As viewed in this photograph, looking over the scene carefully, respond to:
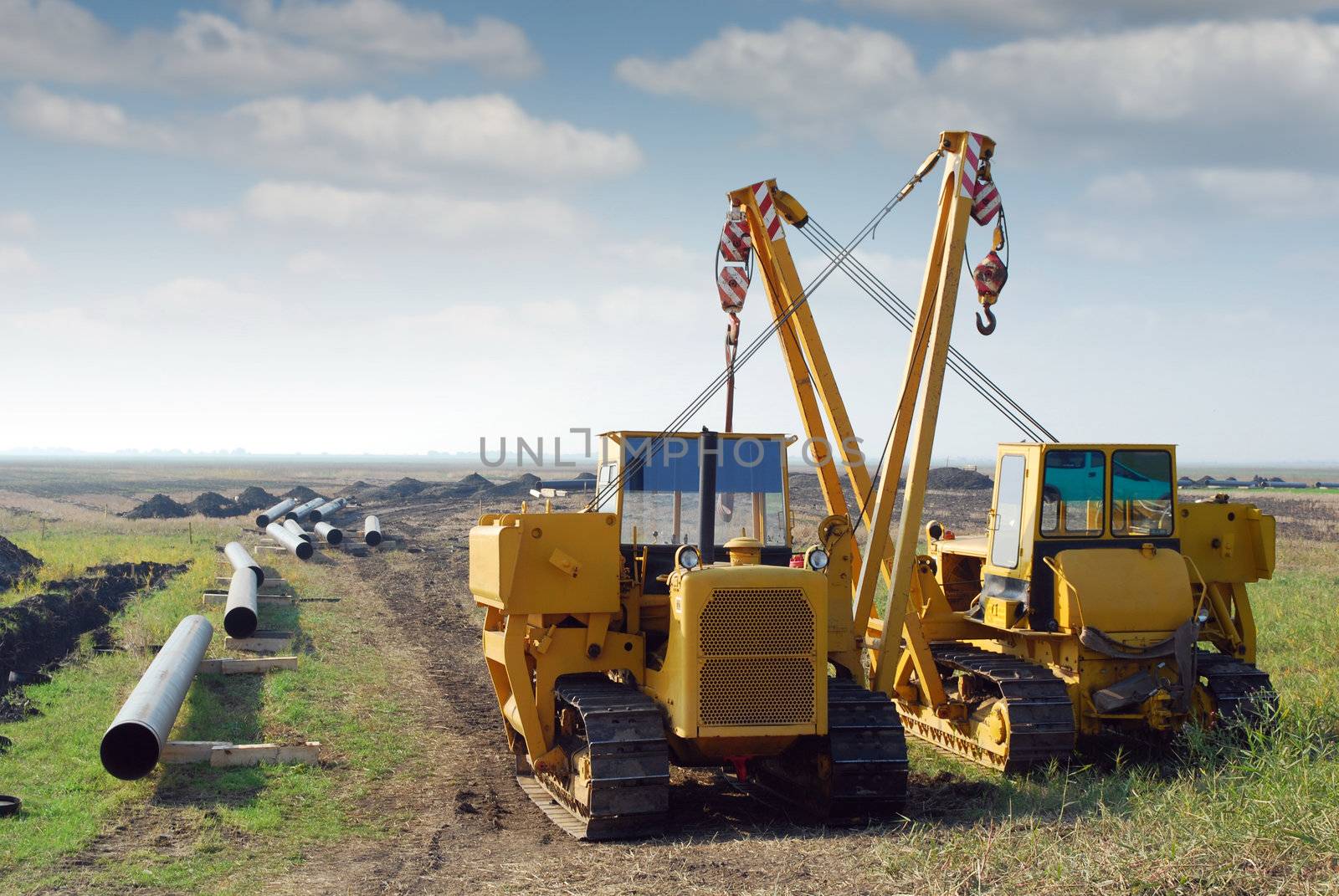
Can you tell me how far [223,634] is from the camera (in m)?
19.0

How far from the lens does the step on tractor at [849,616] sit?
30.6 ft

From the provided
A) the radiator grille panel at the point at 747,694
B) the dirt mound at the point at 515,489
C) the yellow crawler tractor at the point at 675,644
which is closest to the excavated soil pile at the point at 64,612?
the yellow crawler tractor at the point at 675,644

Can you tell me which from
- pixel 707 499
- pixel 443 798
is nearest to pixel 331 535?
pixel 443 798

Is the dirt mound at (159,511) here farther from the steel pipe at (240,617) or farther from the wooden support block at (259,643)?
the wooden support block at (259,643)

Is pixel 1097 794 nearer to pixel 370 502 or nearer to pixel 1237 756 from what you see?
pixel 1237 756

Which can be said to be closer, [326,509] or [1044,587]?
[1044,587]

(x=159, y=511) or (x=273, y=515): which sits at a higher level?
(x=273, y=515)

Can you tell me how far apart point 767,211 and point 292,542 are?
2128 cm

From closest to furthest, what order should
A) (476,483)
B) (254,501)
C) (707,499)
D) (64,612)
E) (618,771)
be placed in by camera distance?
(618,771), (707,499), (64,612), (254,501), (476,483)

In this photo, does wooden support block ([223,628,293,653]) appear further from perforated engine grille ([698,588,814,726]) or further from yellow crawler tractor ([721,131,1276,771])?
perforated engine grille ([698,588,814,726])

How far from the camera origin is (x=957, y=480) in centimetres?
6406

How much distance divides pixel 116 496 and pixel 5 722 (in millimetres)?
67965

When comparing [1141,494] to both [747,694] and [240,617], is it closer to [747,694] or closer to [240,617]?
[747,694]

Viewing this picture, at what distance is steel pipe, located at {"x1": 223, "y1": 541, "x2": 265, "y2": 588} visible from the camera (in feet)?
75.3
